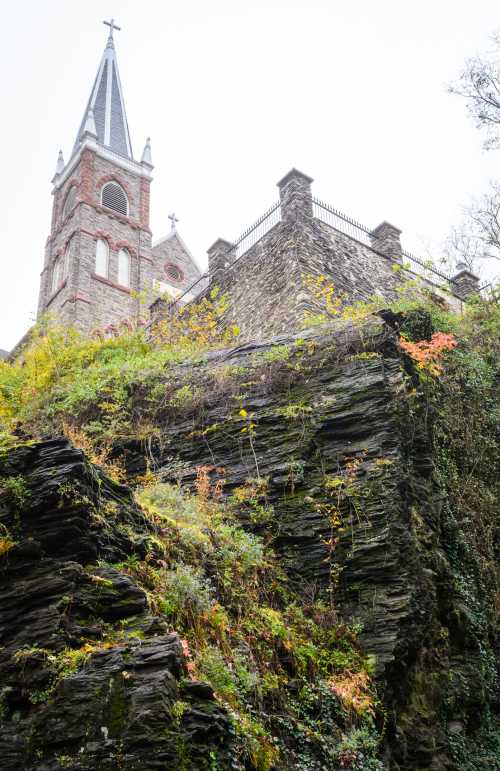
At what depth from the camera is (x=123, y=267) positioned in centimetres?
3491

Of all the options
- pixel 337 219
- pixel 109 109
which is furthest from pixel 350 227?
pixel 109 109

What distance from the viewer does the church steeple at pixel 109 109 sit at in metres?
39.7

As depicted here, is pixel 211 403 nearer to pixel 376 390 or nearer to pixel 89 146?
pixel 376 390

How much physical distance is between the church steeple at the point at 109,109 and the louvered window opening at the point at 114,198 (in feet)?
8.75

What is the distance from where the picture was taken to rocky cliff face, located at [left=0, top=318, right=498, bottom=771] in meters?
4.48

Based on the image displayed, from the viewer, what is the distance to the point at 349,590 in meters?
7.51

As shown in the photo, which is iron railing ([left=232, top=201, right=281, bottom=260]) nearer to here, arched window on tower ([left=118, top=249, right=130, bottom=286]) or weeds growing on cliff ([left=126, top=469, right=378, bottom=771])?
weeds growing on cliff ([left=126, top=469, right=378, bottom=771])

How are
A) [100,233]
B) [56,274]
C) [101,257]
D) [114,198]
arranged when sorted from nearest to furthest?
[101,257] → [100,233] → [56,274] → [114,198]

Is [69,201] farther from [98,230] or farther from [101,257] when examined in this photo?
[101,257]

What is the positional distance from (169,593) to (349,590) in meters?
2.57

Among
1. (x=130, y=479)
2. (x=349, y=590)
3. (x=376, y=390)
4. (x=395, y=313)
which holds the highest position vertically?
(x=395, y=313)

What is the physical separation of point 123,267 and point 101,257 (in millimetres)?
1219

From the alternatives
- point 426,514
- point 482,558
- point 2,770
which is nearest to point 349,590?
point 426,514

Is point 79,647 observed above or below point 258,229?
below
